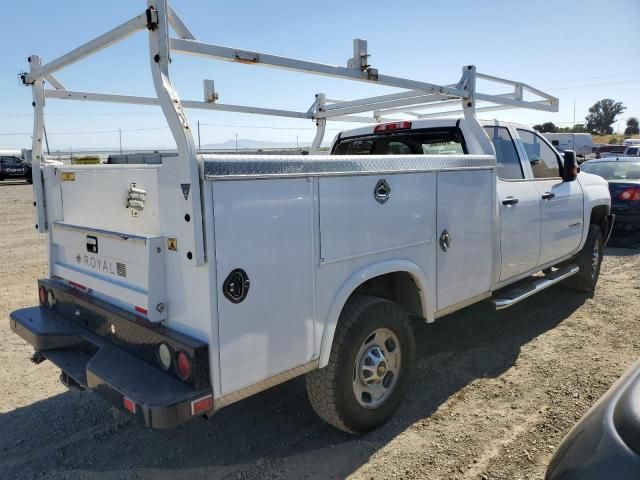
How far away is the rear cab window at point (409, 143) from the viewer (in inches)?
178

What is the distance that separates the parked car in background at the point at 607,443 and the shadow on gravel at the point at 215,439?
155cm

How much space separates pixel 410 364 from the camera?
351 cm

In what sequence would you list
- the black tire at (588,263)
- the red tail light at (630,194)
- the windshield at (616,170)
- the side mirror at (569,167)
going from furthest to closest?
the windshield at (616,170) → the red tail light at (630,194) → the black tire at (588,263) → the side mirror at (569,167)

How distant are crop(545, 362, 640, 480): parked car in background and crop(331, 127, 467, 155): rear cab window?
9.56 ft

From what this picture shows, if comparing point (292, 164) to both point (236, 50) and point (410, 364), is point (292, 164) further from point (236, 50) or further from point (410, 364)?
point (410, 364)

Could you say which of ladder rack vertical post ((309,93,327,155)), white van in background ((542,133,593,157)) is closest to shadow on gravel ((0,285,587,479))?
ladder rack vertical post ((309,93,327,155))

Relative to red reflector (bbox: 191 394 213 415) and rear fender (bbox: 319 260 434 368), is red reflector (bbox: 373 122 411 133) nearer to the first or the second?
rear fender (bbox: 319 260 434 368)

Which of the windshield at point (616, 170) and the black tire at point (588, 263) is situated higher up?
the windshield at point (616, 170)

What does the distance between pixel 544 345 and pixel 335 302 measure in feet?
9.38

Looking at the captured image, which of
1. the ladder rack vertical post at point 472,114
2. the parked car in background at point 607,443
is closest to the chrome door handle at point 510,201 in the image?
the ladder rack vertical post at point 472,114

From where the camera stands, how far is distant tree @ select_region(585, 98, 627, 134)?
72812 mm

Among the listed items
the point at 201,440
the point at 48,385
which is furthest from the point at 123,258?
the point at 48,385

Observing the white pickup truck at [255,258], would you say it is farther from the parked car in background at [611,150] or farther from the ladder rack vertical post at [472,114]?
the parked car in background at [611,150]

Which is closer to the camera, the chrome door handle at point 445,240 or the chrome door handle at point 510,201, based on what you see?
the chrome door handle at point 445,240
